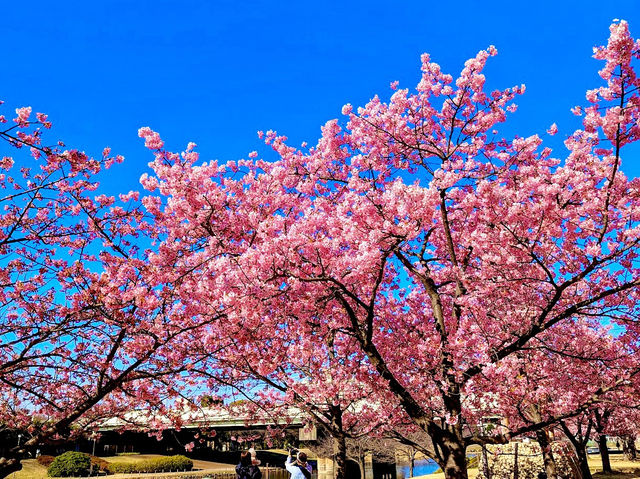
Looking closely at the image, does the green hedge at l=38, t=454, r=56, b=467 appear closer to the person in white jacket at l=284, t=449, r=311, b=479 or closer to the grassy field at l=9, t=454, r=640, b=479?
the grassy field at l=9, t=454, r=640, b=479

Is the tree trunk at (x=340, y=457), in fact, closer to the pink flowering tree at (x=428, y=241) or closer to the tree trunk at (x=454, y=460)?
the pink flowering tree at (x=428, y=241)

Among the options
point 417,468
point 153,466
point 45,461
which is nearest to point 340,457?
point 153,466

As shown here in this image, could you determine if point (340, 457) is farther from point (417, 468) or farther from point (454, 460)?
point (417, 468)

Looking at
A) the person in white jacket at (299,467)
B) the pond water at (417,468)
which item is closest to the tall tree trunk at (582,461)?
the person in white jacket at (299,467)

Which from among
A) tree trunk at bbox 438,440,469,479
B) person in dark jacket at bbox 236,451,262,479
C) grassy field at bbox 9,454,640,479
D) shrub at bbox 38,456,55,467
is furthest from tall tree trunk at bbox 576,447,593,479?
shrub at bbox 38,456,55,467

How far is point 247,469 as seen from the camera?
39.8 ft

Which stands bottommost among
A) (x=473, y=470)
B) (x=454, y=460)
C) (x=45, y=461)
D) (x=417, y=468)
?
(x=417, y=468)

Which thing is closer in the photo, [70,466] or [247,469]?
[247,469]

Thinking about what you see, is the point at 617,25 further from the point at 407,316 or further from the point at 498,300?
the point at 407,316

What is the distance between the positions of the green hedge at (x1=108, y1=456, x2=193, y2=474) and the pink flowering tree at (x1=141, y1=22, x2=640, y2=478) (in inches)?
1786

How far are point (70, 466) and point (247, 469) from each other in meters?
36.8

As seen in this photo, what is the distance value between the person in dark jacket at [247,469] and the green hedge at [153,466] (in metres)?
42.0

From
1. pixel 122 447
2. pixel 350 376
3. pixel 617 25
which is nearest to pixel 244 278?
pixel 350 376

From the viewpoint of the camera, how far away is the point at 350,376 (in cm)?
1181
